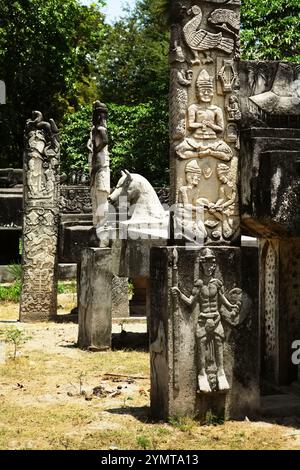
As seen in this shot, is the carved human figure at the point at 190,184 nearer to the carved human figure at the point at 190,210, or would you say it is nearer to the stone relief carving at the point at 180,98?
the carved human figure at the point at 190,210

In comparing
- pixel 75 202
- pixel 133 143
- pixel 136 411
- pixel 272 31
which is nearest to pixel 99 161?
pixel 136 411

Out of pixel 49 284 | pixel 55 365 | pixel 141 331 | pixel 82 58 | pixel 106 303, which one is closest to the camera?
pixel 55 365

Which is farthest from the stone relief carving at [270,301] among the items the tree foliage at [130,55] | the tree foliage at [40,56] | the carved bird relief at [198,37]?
the tree foliage at [130,55]

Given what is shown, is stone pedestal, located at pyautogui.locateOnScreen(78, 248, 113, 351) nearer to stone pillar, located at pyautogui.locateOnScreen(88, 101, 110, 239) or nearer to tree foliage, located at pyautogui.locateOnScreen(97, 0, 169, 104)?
stone pillar, located at pyautogui.locateOnScreen(88, 101, 110, 239)

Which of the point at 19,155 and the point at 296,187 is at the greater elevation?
the point at 19,155

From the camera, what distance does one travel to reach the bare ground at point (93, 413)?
457cm

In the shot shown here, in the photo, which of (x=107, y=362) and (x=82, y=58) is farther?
(x=82, y=58)

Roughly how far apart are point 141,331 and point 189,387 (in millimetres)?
4854

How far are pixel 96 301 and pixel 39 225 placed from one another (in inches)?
124

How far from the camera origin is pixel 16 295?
45.4 ft

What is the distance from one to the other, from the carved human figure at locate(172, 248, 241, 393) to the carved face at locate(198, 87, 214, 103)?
113 centimetres

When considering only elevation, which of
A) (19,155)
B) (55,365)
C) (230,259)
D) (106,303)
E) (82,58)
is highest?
(82,58)

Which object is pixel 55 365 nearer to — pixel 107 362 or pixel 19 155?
pixel 107 362
